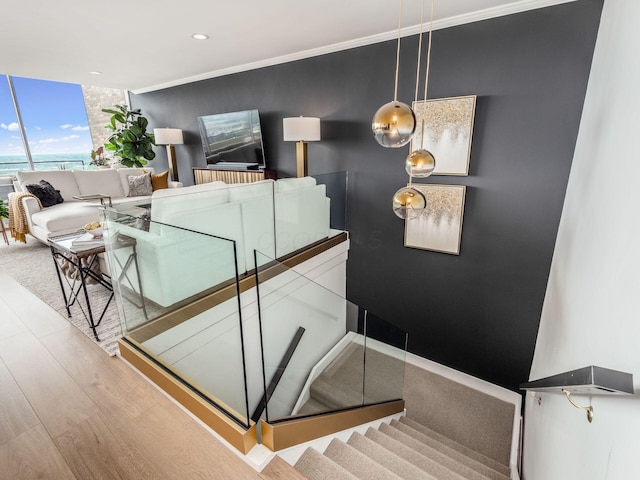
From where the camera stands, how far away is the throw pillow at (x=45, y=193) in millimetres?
4613

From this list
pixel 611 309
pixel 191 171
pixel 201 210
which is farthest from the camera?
pixel 191 171

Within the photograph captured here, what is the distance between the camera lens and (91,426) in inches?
65.9

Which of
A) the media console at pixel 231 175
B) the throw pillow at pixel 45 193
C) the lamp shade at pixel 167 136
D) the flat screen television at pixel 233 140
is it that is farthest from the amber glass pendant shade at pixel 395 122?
the throw pillow at pixel 45 193

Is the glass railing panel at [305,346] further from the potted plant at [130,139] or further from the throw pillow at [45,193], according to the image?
the potted plant at [130,139]

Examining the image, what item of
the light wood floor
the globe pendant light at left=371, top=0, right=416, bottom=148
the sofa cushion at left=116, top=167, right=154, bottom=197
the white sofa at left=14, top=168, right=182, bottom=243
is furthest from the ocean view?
the globe pendant light at left=371, top=0, right=416, bottom=148

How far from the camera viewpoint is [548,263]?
271cm

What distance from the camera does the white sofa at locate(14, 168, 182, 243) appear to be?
168 inches

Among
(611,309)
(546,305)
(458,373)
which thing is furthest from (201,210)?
(458,373)

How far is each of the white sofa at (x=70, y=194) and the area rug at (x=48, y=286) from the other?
302mm

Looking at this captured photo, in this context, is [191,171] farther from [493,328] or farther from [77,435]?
[493,328]

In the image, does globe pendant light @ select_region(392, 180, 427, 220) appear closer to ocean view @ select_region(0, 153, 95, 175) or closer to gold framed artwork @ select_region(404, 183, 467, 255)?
gold framed artwork @ select_region(404, 183, 467, 255)

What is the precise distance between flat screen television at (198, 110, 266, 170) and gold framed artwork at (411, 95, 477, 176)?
2.22 m

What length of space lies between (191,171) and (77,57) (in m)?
2.12

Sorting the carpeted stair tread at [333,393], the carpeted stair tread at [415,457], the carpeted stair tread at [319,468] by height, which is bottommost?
the carpeted stair tread at [415,457]
